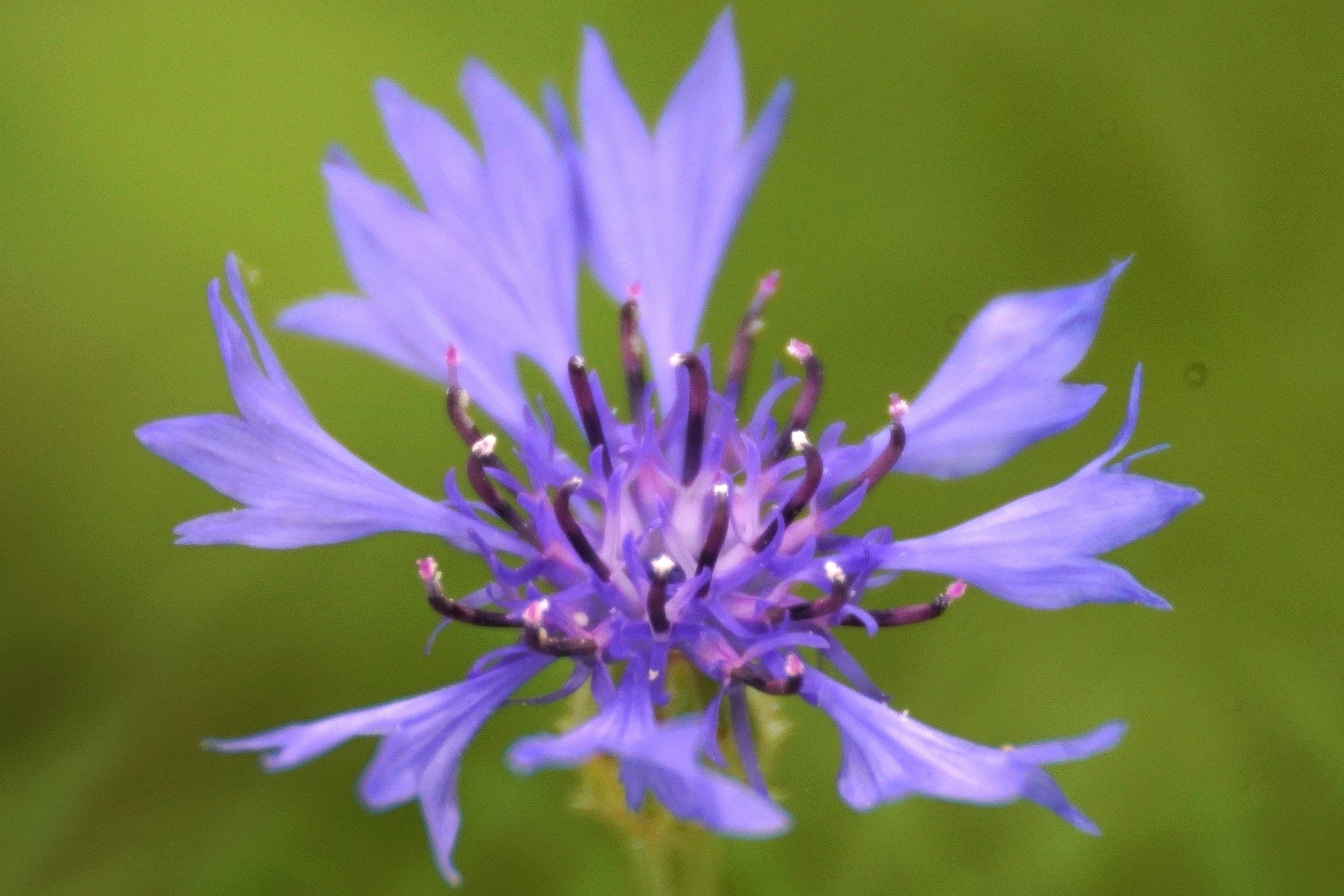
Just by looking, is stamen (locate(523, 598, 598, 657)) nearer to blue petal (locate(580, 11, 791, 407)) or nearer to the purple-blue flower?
the purple-blue flower

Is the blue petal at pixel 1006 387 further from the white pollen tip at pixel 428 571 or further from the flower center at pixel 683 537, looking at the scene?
the white pollen tip at pixel 428 571

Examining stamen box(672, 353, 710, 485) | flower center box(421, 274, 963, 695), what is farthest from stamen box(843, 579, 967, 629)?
stamen box(672, 353, 710, 485)

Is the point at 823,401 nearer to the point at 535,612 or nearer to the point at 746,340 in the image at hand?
the point at 746,340

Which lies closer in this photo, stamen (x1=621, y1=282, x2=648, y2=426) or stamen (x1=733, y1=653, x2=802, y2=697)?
stamen (x1=733, y1=653, x2=802, y2=697)

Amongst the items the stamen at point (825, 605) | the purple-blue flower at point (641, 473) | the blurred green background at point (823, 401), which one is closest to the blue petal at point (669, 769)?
the purple-blue flower at point (641, 473)

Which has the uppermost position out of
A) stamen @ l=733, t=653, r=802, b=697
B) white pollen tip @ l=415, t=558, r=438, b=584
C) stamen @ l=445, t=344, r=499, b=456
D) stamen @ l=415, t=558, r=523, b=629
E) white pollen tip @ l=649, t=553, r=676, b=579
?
stamen @ l=445, t=344, r=499, b=456

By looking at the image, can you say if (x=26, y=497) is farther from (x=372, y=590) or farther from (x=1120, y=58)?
(x=1120, y=58)

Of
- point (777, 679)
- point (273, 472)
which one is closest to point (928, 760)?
point (777, 679)
